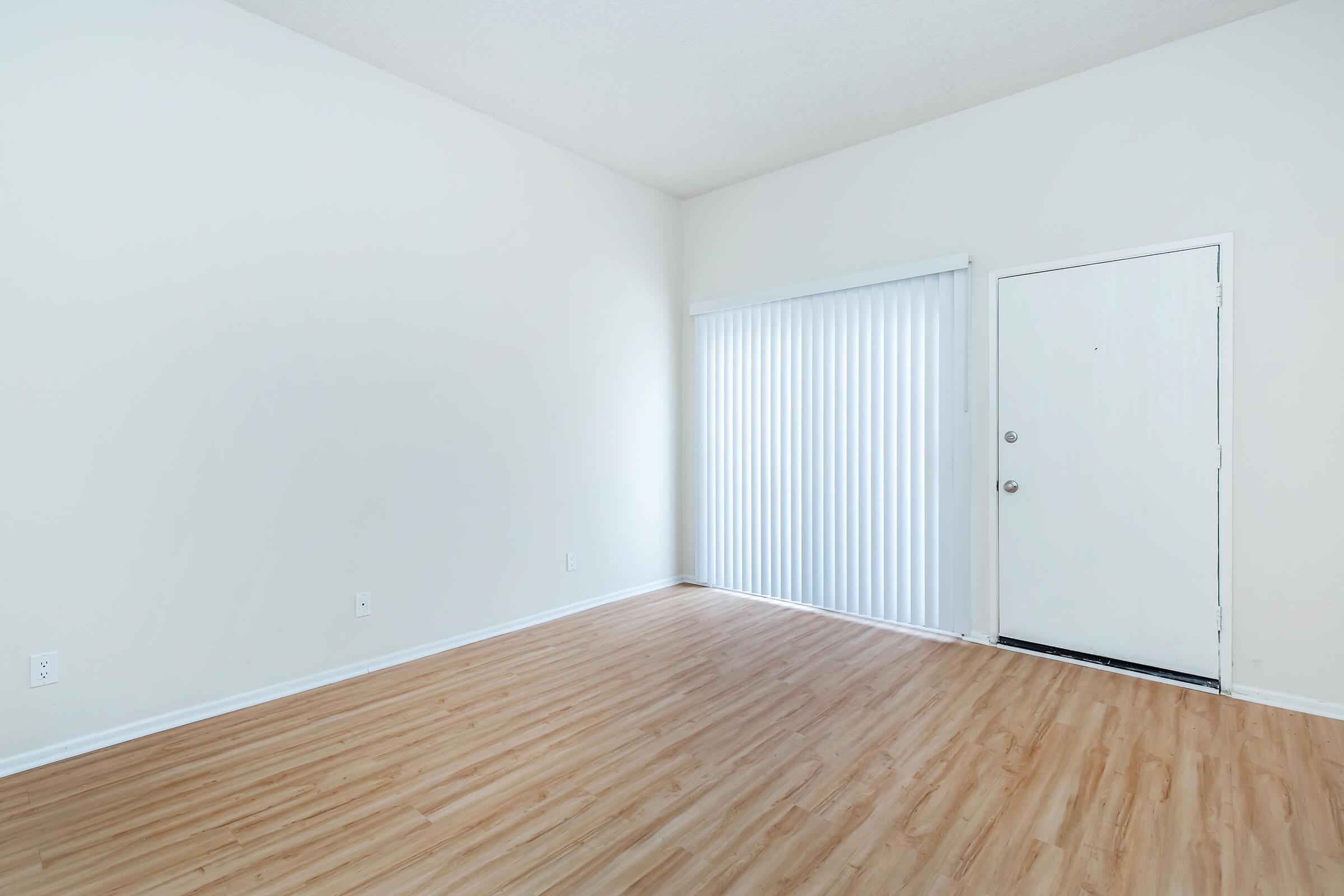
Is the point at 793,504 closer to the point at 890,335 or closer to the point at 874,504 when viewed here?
the point at 874,504

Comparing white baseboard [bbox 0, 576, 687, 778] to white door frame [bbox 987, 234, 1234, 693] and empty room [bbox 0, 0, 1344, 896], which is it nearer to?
empty room [bbox 0, 0, 1344, 896]

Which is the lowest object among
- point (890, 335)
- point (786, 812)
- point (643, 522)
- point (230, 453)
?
point (786, 812)

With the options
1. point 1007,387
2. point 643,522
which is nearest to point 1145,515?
point 1007,387

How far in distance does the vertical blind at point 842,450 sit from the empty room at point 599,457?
4cm

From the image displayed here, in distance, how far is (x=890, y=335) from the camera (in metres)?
3.97

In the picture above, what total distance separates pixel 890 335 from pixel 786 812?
2.90m

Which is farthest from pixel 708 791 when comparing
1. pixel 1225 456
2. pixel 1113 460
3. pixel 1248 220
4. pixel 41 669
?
Result: pixel 1248 220

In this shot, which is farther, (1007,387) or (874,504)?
(874,504)

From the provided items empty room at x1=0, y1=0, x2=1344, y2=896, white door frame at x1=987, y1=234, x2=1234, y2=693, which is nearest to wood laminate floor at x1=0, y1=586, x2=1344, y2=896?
empty room at x1=0, y1=0, x2=1344, y2=896

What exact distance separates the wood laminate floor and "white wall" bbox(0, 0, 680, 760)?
0.47 meters

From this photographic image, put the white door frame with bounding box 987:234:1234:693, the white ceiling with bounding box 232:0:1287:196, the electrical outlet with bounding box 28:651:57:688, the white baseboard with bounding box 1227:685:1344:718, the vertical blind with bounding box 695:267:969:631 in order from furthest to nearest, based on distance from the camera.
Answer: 1. the vertical blind with bounding box 695:267:969:631
2. the white door frame with bounding box 987:234:1234:693
3. the white ceiling with bounding box 232:0:1287:196
4. the white baseboard with bounding box 1227:685:1344:718
5. the electrical outlet with bounding box 28:651:57:688

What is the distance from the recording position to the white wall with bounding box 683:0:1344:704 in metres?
2.73

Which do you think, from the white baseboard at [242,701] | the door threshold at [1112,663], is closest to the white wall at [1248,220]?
the door threshold at [1112,663]

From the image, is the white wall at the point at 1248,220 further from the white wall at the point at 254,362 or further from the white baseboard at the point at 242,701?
the white baseboard at the point at 242,701
